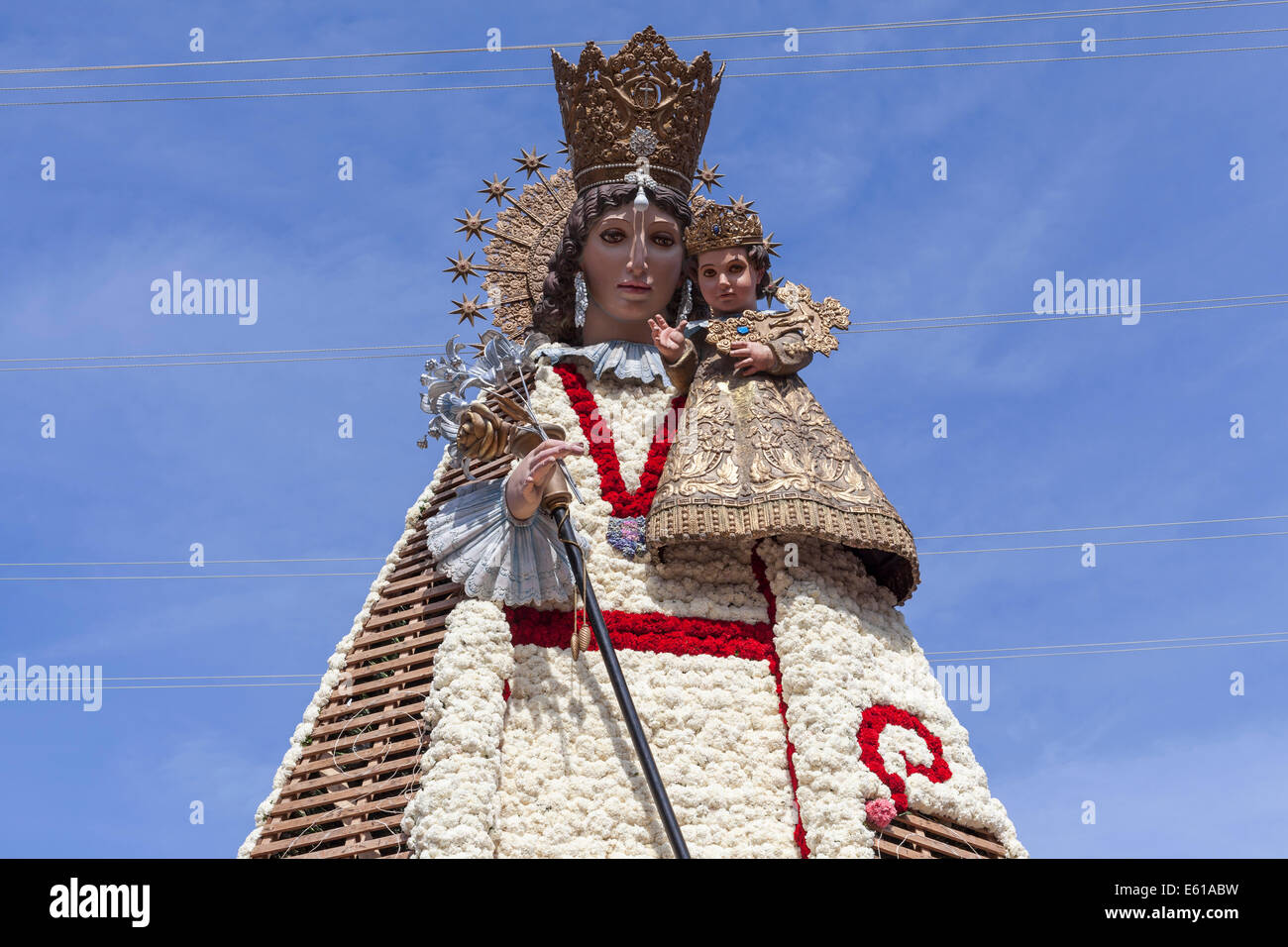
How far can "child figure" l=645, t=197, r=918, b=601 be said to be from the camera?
12.5 meters

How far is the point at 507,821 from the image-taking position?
11570mm

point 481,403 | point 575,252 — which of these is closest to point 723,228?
point 575,252

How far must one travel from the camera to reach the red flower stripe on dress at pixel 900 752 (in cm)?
1176

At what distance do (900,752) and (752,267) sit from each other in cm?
389

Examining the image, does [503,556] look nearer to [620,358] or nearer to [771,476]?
[771,476]

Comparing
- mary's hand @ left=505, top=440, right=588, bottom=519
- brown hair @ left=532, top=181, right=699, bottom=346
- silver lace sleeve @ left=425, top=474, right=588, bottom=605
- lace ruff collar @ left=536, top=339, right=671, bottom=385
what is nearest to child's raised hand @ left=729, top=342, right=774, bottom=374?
lace ruff collar @ left=536, top=339, right=671, bottom=385

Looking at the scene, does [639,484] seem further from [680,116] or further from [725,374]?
[680,116]

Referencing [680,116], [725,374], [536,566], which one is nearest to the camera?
[536,566]

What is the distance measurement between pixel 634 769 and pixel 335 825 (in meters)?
2.04

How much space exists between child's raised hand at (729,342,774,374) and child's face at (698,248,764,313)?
0.43m

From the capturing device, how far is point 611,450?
13570mm

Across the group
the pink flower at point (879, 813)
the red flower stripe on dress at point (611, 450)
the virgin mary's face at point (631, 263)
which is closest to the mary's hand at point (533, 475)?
the red flower stripe on dress at point (611, 450)
